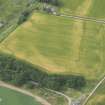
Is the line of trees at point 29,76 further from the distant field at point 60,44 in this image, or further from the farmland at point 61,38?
the distant field at point 60,44

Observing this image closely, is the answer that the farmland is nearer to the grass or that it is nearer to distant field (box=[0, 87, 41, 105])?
the grass

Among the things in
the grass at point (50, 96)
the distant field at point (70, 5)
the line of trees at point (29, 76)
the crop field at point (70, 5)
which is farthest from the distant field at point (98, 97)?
the distant field at point (70, 5)

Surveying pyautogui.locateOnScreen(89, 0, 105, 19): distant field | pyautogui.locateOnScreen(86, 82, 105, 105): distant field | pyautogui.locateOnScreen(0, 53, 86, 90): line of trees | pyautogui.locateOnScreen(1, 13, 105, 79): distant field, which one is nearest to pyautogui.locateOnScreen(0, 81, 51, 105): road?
pyautogui.locateOnScreen(0, 53, 86, 90): line of trees

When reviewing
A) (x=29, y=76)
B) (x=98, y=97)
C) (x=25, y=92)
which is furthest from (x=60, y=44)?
(x=98, y=97)

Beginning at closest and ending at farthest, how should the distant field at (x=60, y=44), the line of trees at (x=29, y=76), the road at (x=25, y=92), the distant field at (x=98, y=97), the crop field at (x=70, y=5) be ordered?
1. the distant field at (x=98, y=97)
2. the road at (x=25, y=92)
3. the line of trees at (x=29, y=76)
4. the distant field at (x=60, y=44)
5. the crop field at (x=70, y=5)

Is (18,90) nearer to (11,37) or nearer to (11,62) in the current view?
(11,62)

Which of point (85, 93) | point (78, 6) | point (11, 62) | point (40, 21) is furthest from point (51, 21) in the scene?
point (85, 93)
